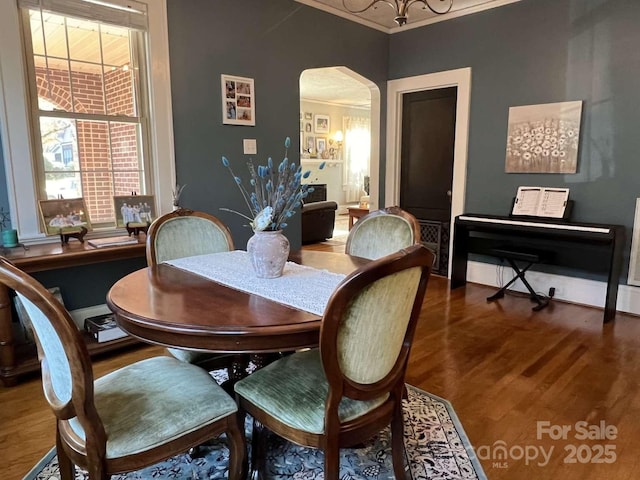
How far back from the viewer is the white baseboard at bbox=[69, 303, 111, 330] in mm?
2977

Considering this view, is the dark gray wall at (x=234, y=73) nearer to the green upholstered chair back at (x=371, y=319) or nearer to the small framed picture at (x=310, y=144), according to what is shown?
the green upholstered chair back at (x=371, y=319)

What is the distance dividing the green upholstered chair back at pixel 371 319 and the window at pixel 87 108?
8.25ft

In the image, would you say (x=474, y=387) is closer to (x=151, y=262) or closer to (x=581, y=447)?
(x=581, y=447)

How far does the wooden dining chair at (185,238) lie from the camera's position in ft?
7.11

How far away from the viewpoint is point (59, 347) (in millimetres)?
1142

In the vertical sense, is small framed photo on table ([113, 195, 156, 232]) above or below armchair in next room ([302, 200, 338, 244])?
above

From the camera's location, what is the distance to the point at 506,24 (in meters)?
4.04

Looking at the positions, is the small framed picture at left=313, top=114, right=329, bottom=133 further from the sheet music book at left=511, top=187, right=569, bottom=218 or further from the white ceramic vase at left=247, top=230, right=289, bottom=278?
the white ceramic vase at left=247, top=230, right=289, bottom=278

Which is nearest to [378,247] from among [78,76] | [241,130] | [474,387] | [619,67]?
[474,387]

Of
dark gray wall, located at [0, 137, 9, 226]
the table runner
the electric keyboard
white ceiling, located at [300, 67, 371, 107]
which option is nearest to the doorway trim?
the electric keyboard

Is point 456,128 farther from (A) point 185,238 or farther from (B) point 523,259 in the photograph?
(A) point 185,238

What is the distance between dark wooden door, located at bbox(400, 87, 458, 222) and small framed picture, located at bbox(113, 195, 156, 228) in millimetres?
2997

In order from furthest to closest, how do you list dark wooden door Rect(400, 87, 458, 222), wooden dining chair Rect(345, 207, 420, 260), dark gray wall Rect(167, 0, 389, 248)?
dark wooden door Rect(400, 87, 458, 222) → dark gray wall Rect(167, 0, 389, 248) → wooden dining chair Rect(345, 207, 420, 260)

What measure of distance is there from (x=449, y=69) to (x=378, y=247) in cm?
293
